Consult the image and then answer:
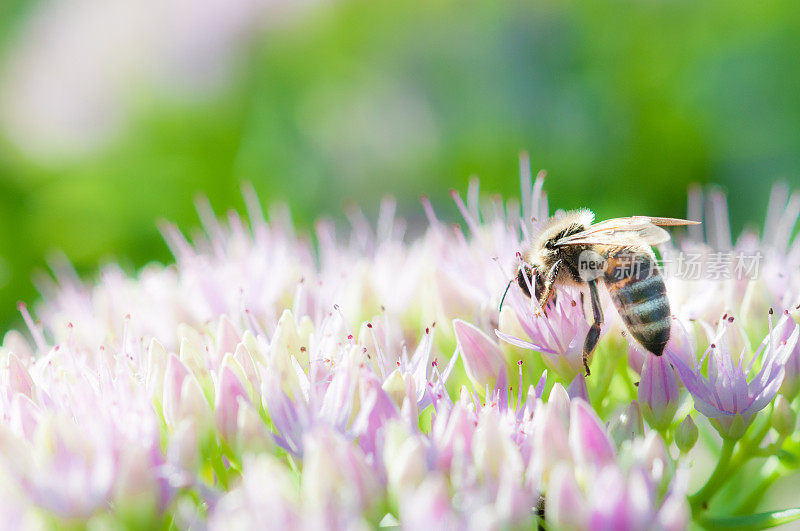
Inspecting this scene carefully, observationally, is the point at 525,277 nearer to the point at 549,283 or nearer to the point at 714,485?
the point at 549,283

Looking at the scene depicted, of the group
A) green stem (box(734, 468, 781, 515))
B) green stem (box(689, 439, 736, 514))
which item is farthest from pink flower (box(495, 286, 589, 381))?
green stem (box(734, 468, 781, 515))

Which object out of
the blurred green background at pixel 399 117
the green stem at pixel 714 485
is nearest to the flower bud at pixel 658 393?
the green stem at pixel 714 485

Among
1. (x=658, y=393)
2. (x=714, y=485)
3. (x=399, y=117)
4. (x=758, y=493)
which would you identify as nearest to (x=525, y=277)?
(x=658, y=393)

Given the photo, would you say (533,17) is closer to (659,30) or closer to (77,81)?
(659,30)

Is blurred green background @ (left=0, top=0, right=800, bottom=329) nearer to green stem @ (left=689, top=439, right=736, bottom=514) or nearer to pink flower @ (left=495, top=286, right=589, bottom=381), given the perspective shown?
pink flower @ (left=495, top=286, right=589, bottom=381)

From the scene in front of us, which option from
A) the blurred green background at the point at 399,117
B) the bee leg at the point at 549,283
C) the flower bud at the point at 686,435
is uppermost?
the blurred green background at the point at 399,117

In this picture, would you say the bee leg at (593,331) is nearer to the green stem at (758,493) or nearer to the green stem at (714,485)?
the green stem at (714,485)
